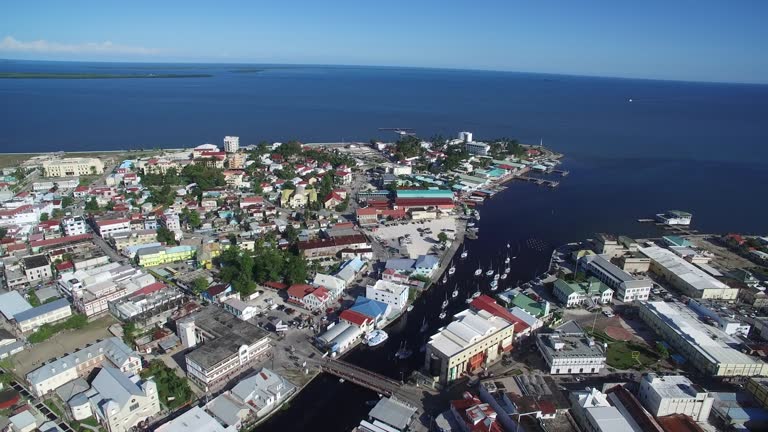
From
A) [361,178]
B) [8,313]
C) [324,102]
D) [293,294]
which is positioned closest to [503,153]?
[361,178]

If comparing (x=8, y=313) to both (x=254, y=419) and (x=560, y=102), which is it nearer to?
(x=254, y=419)

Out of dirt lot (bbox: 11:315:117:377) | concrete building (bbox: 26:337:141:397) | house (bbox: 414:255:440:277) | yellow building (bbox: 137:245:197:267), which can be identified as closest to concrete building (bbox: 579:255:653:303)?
house (bbox: 414:255:440:277)

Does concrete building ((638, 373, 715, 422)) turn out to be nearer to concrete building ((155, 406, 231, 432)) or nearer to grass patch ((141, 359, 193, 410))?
concrete building ((155, 406, 231, 432))

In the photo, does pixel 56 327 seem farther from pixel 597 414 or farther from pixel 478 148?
pixel 478 148

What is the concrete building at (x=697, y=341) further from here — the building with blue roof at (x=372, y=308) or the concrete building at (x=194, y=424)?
the concrete building at (x=194, y=424)

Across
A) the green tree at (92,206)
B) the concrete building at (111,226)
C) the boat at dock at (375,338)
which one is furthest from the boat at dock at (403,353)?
the green tree at (92,206)

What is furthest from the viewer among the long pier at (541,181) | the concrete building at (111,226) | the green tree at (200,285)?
the long pier at (541,181)
